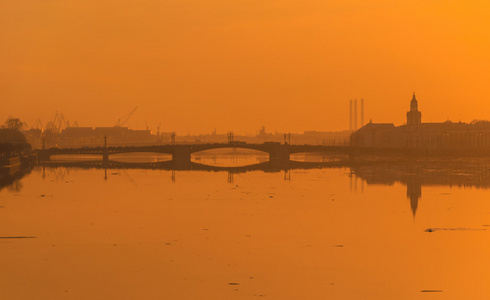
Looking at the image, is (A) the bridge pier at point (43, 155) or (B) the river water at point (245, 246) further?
(A) the bridge pier at point (43, 155)

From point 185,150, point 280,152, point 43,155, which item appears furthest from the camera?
point 43,155

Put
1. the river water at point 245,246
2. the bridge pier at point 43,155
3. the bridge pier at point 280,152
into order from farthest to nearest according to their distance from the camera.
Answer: the bridge pier at point 43,155 < the bridge pier at point 280,152 < the river water at point 245,246

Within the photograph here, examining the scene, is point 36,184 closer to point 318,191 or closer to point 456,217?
point 318,191

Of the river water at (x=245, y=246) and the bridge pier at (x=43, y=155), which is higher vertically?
the bridge pier at (x=43, y=155)

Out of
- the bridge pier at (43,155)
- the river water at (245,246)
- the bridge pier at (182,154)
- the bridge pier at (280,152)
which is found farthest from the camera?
the bridge pier at (43,155)

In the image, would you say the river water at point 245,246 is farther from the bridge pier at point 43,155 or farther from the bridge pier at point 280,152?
the bridge pier at point 43,155

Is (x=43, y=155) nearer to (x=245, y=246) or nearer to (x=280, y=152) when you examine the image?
(x=280, y=152)

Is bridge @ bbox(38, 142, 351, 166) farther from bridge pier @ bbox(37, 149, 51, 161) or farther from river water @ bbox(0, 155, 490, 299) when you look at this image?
river water @ bbox(0, 155, 490, 299)

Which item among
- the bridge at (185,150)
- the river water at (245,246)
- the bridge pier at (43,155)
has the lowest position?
the river water at (245,246)

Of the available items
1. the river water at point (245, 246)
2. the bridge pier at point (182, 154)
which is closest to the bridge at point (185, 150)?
the bridge pier at point (182, 154)

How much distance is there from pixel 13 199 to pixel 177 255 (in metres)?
30.7

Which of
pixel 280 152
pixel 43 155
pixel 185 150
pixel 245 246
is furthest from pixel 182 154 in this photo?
pixel 245 246

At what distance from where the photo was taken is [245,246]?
32.4 metres

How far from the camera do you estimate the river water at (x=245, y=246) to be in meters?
24.3
